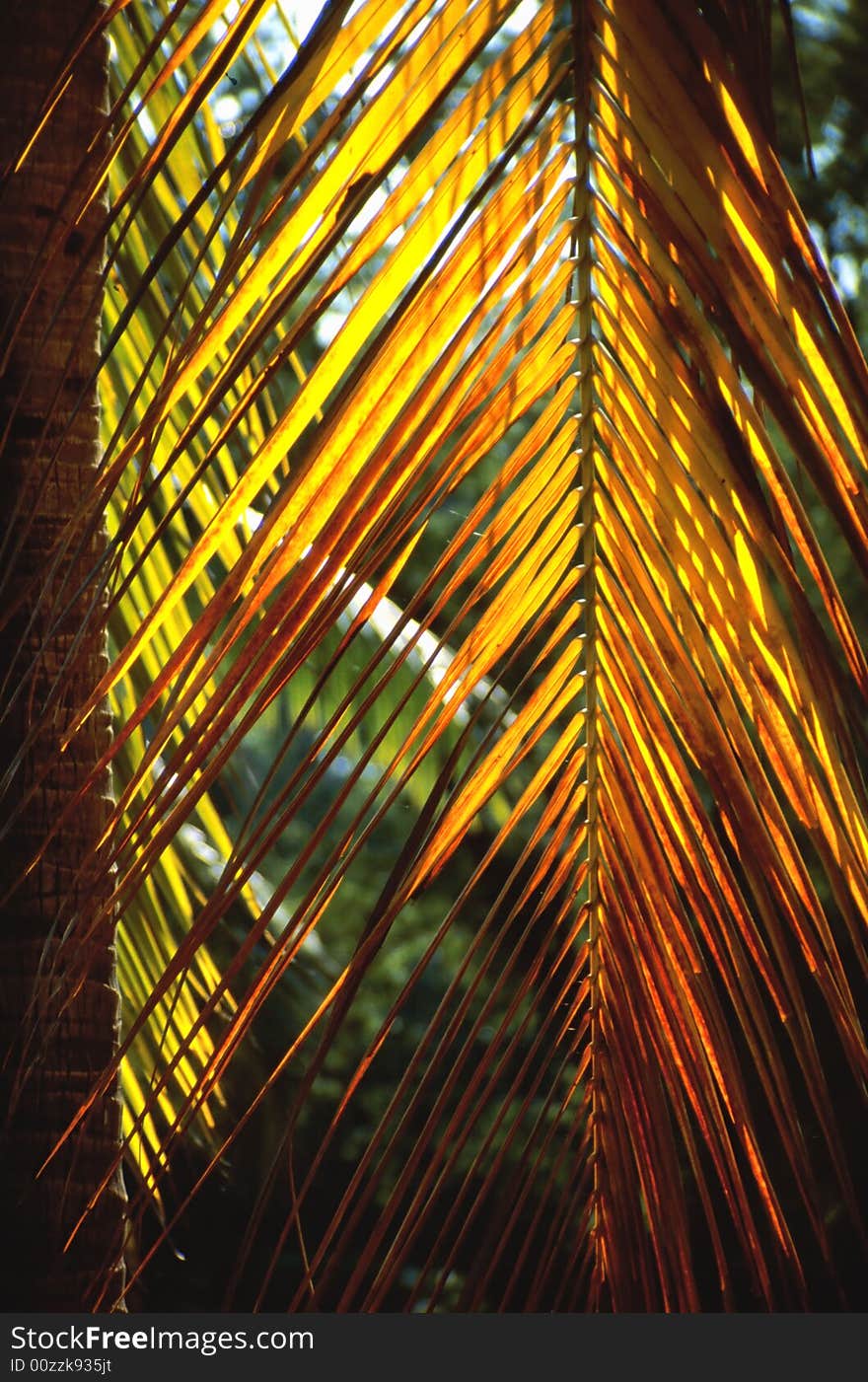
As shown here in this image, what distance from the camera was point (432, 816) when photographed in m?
0.38

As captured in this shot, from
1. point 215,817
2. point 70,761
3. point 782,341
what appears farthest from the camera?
point 215,817

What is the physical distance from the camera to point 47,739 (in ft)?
1.82

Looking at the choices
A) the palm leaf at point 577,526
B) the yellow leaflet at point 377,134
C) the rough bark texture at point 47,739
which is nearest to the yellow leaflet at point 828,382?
the palm leaf at point 577,526

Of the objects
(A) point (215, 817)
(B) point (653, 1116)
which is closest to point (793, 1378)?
(B) point (653, 1116)

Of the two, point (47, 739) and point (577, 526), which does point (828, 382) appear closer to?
point (577, 526)

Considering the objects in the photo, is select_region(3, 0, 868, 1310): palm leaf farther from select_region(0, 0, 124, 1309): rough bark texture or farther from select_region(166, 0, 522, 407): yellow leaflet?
select_region(0, 0, 124, 1309): rough bark texture

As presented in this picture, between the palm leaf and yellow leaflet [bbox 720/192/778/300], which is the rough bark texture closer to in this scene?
the palm leaf

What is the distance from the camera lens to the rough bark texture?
21.5 inches

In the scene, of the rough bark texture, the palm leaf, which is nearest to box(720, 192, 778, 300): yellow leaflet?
the palm leaf

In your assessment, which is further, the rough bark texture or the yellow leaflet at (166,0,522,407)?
the rough bark texture

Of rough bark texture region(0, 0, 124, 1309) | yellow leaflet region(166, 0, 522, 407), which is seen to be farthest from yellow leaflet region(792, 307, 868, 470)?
rough bark texture region(0, 0, 124, 1309)

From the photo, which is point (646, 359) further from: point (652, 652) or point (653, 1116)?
point (653, 1116)

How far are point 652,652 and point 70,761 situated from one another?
0.31m

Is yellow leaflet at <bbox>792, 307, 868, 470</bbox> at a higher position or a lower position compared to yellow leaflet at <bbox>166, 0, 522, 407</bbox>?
lower
